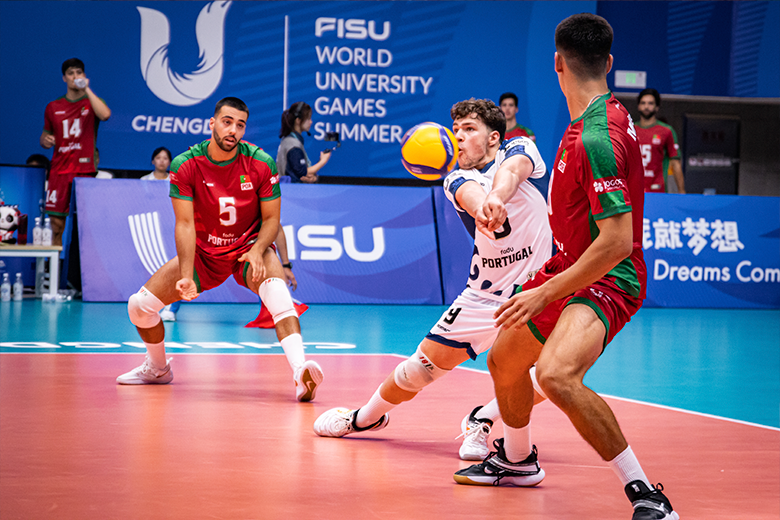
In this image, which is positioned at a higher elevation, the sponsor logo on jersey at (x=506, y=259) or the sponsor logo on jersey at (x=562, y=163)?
the sponsor logo on jersey at (x=562, y=163)

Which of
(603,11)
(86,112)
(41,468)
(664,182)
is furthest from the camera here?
(603,11)

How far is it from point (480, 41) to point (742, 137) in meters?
6.96

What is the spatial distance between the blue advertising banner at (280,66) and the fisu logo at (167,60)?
0.02 meters

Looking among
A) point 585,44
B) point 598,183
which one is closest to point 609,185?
point 598,183

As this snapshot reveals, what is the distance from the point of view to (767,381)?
7.07 meters

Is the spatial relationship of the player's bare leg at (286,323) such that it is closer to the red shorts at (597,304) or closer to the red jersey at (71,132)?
the red shorts at (597,304)

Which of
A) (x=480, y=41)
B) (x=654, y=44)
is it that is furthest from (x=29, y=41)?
(x=654, y=44)

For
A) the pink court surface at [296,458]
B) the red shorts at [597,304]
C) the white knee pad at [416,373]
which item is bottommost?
the pink court surface at [296,458]

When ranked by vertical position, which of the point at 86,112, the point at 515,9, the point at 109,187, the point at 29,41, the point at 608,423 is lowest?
the point at 608,423

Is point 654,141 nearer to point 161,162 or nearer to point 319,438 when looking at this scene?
point 161,162

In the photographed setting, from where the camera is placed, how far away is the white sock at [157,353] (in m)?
6.16

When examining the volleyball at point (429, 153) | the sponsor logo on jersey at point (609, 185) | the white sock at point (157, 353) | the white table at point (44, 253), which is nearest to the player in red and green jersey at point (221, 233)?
the white sock at point (157, 353)

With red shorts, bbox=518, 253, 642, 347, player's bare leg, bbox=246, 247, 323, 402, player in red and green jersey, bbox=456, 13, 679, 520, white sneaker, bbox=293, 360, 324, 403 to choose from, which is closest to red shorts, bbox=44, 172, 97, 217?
player's bare leg, bbox=246, 247, 323, 402

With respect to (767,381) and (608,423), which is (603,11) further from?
(608,423)
